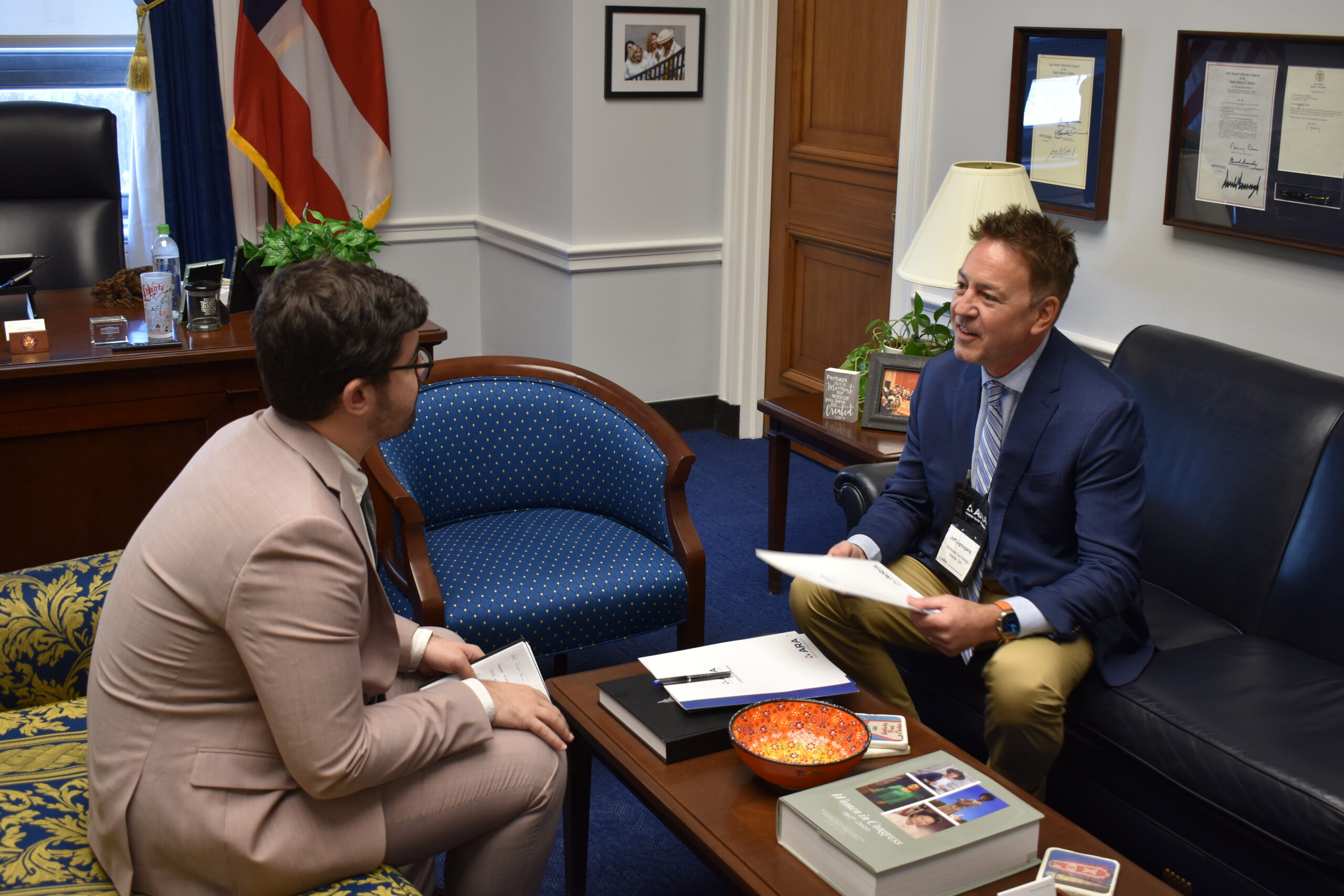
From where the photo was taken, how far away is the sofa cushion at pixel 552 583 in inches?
95.7

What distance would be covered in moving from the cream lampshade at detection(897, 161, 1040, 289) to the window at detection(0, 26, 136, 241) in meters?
3.18

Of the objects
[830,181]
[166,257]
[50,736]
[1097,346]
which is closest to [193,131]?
[166,257]

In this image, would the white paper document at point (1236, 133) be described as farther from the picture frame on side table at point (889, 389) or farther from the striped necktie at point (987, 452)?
the striped necktie at point (987, 452)

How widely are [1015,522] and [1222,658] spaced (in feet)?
1.50

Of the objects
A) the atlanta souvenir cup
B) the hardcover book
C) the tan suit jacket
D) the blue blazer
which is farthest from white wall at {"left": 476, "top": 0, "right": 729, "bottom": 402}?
the hardcover book

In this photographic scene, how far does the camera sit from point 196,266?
124 inches

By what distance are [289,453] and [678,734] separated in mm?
725

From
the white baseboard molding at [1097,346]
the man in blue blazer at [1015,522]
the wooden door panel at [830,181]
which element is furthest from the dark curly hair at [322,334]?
the wooden door panel at [830,181]

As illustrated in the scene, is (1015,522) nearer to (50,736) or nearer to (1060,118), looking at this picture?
(1060,118)

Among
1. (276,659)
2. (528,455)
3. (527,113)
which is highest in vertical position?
(527,113)

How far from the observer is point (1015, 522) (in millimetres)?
2258

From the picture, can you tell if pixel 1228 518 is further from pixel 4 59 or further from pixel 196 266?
pixel 4 59

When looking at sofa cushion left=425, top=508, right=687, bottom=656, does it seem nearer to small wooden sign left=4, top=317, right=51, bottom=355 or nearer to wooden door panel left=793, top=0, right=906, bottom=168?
small wooden sign left=4, top=317, right=51, bottom=355

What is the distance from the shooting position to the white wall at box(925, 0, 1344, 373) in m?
2.65
